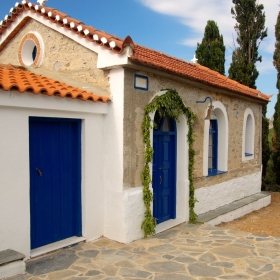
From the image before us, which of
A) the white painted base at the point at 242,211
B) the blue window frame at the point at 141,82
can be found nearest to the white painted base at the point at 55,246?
the blue window frame at the point at 141,82

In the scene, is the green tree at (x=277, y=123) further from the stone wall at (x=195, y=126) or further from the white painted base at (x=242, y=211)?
the white painted base at (x=242, y=211)

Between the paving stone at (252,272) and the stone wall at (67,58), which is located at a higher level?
the stone wall at (67,58)

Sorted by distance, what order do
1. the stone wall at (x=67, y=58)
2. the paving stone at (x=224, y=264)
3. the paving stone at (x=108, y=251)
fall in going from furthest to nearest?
the stone wall at (x=67, y=58)
the paving stone at (x=108, y=251)
the paving stone at (x=224, y=264)

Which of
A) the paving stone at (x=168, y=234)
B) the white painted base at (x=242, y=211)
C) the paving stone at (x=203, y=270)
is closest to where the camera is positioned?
the paving stone at (x=203, y=270)

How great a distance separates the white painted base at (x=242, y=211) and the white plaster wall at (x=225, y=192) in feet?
1.21

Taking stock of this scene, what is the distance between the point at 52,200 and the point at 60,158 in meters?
0.69

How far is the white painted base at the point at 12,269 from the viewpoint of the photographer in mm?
3996

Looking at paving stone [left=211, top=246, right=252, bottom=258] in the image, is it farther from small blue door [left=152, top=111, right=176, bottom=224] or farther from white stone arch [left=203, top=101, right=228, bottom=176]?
white stone arch [left=203, top=101, right=228, bottom=176]

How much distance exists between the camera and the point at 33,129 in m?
4.85

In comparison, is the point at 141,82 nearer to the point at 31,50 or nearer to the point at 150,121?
the point at 150,121

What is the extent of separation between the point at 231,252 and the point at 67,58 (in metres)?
4.69

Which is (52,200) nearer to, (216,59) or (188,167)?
(188,167)

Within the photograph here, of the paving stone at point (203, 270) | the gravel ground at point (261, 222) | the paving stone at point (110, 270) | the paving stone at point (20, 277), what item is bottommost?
the gravel ground at point (261, 222)

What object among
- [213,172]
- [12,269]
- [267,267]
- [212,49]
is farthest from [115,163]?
[212,49]
